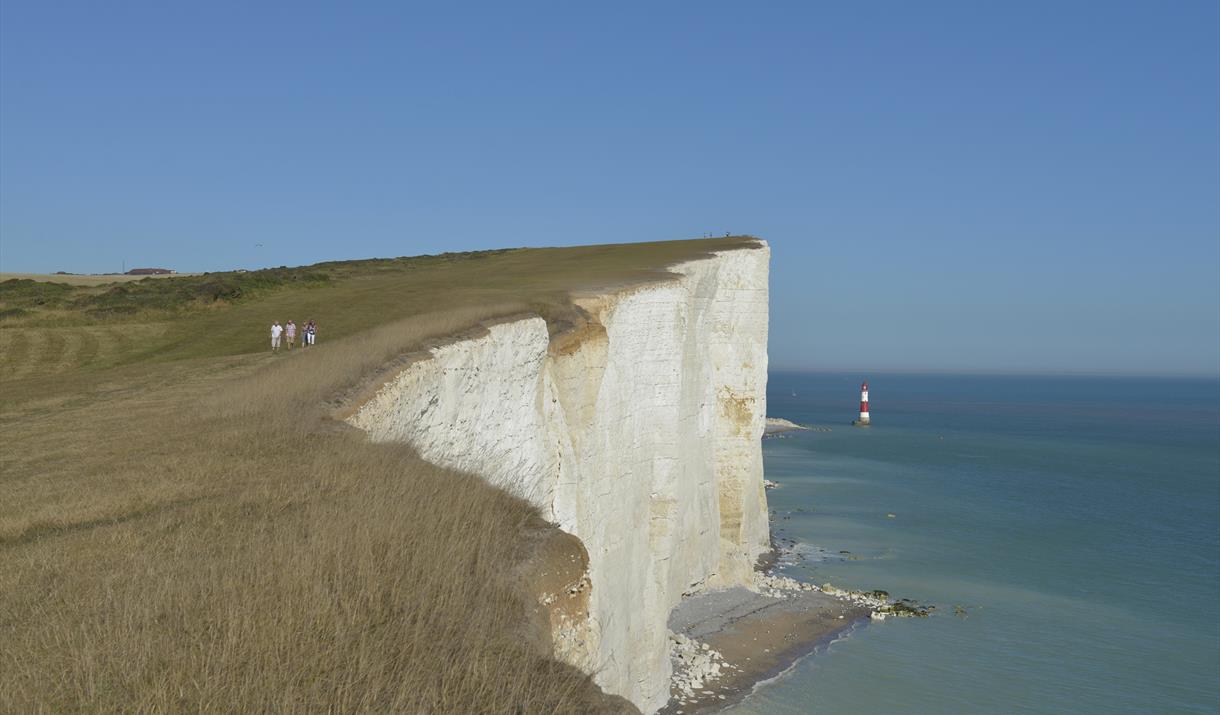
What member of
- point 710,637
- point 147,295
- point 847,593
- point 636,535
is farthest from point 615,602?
point 147,295

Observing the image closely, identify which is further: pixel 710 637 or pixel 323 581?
pixel 710 637

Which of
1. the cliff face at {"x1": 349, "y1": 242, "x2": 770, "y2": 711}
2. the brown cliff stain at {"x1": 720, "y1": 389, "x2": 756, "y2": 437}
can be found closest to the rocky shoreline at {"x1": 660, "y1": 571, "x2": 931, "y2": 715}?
the cliff face at {"x1": 349, "y1": 242, "x2": 770, "y2": 711}

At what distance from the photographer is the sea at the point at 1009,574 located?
22.5 m

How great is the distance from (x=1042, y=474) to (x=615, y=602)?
170ft

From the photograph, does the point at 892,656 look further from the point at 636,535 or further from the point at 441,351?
the point at 441,351

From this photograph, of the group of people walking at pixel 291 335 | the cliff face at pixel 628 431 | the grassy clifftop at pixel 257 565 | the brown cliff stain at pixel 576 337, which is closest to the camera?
the grassy clifftop at pixel 257 565

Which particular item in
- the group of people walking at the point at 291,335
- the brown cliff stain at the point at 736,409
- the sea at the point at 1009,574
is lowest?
the sea at the point at 1009,574

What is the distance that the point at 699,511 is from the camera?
2666 centimetres

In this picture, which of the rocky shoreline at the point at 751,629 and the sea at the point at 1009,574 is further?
the sea at the point at 1009,574

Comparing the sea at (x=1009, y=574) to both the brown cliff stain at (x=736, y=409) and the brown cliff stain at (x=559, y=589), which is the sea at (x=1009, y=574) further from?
the brown cliff stain at (x=559, y=589)

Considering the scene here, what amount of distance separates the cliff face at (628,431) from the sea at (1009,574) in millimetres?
4044

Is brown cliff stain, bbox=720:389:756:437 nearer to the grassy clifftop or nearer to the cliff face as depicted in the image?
the cliff face

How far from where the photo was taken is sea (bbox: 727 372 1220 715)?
22.5m

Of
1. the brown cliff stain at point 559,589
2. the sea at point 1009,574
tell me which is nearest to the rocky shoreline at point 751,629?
the sea at point 1009,574
